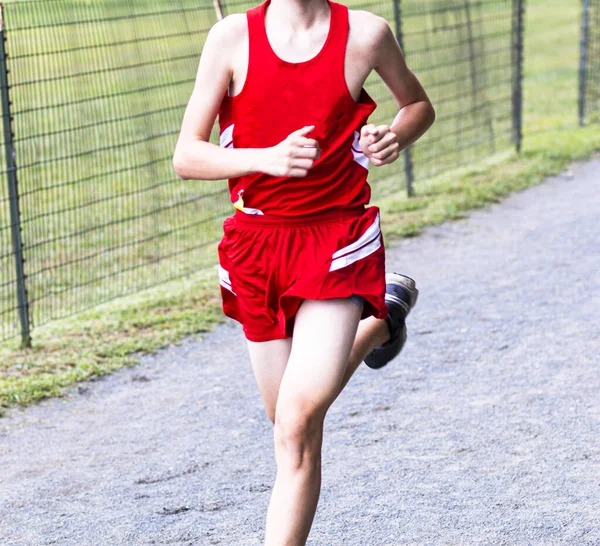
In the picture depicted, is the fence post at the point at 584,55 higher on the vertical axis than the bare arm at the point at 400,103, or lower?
lower

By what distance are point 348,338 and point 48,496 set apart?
5.77 ft

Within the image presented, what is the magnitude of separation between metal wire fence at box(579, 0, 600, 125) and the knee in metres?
9.75

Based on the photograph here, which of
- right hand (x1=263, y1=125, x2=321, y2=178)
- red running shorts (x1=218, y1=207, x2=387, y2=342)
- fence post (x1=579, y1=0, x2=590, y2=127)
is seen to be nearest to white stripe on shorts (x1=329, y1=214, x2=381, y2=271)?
red running shorts (x1=218, y1=207, x2=387, y2=342)

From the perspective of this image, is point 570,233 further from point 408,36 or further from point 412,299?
point 412,299

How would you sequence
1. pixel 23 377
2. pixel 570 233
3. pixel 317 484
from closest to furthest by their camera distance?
pixel 317 484
pixel 23 377
pixel 570 233

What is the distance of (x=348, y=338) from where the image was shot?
281 centimetres

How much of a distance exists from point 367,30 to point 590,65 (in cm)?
1018

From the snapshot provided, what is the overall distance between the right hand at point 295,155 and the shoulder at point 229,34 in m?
0.39

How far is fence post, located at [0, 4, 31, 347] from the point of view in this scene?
5.53 meters

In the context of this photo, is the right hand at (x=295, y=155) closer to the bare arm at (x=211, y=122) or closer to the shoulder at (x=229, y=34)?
the bare arm at (x=211, y=122)

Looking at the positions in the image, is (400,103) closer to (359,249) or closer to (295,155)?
(359,249)

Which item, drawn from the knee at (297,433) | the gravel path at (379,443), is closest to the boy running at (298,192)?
the knee at (297,433)

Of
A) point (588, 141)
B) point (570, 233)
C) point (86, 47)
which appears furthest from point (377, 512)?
point (588, 141)

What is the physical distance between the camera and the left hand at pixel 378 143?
9.04 feet
